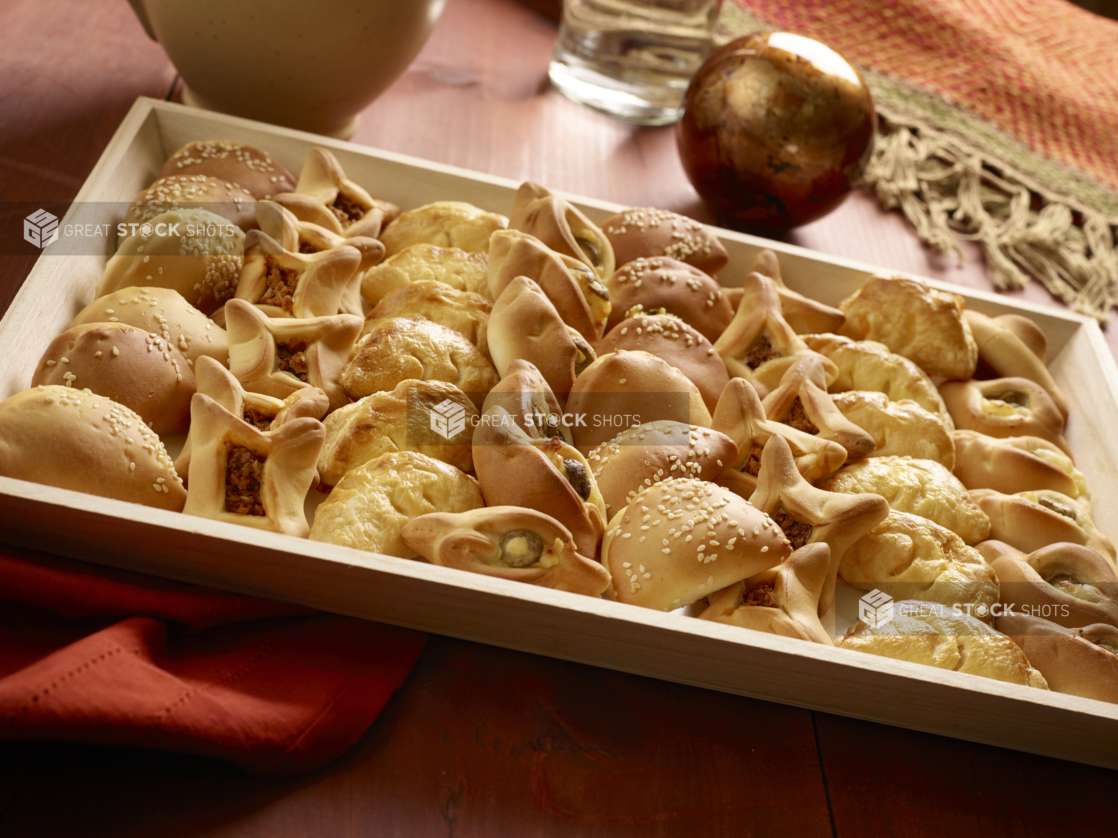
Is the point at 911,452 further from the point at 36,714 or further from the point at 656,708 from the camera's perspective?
the point at 36,714

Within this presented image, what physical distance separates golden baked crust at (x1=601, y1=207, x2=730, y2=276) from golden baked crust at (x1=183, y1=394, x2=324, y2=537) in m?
0.57

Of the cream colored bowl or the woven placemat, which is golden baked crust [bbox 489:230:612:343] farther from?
the woven placemat

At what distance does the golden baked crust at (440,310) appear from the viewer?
1.06 metres

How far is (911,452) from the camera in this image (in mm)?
1093

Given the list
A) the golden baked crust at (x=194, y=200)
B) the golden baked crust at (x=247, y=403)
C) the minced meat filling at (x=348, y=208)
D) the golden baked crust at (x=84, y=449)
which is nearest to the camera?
the golden baked crust at (x=84, y=449)

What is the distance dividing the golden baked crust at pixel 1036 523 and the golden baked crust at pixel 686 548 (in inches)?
13.3

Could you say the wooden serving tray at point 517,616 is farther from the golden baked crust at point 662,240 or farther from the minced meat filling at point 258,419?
the golden baked crust at point 662,240

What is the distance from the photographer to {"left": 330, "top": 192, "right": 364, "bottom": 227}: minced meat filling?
4.02ft

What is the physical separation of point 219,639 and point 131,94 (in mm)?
1070

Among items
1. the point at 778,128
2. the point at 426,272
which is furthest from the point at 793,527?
the point at 778,128

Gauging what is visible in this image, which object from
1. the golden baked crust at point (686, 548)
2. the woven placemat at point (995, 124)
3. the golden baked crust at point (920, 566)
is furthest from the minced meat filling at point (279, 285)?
the woven placemat at point (995, 124)

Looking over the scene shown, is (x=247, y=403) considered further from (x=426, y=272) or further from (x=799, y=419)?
(x=799, y=419)

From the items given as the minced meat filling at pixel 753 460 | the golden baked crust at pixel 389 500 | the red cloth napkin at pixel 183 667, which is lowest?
the red cloth napkin at pixel 183 667

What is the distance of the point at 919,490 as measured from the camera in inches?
40.3
